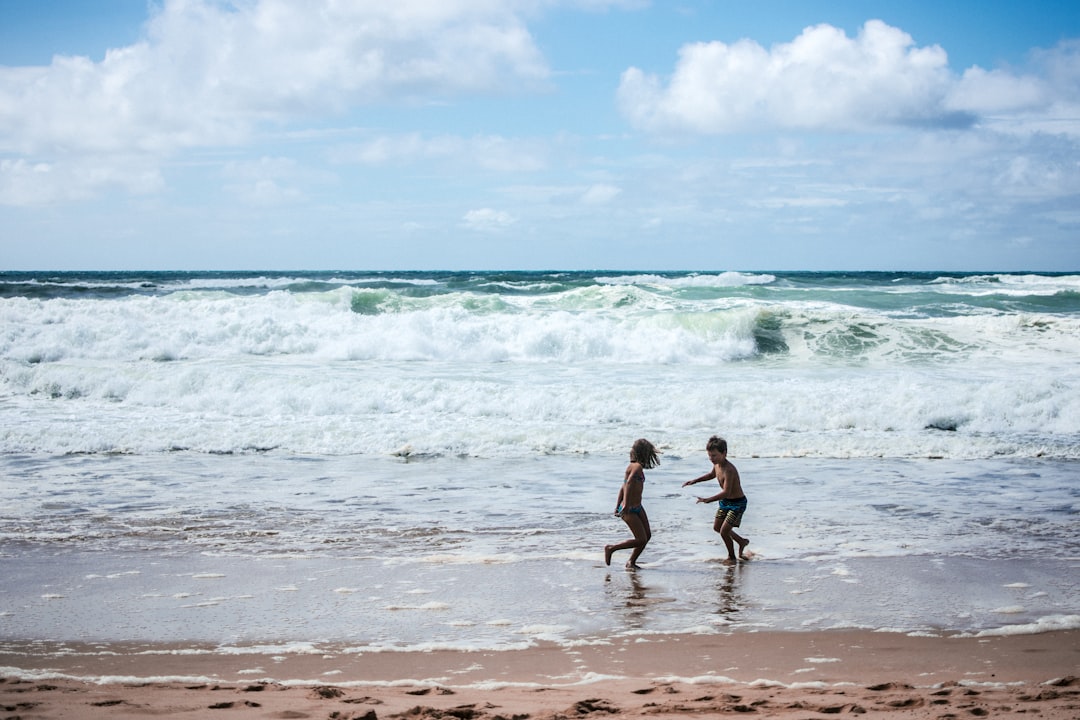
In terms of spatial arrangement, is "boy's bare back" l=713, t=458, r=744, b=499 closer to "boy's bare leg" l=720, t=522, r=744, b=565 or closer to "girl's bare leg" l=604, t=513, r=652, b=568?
"boy's bare leg" l=720, t=522, r=744, b=565

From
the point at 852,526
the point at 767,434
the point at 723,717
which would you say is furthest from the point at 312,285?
the point at 723,717

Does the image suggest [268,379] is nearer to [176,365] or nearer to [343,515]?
[176,365]

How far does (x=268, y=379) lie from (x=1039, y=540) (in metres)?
12.4

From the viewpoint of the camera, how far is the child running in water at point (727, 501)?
683 centimetres

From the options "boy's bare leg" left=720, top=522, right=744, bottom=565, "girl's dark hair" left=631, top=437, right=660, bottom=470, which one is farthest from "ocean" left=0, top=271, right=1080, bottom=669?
"girl's dark hair" left=631, top=437, right=660, bottom=470

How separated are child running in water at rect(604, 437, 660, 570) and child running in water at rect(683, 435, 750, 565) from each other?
1.27ft

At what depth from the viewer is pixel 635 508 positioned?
22.5ft

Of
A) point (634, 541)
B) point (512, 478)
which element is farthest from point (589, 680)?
point (512, 478)

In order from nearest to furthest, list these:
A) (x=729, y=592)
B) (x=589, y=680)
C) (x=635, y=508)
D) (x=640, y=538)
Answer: (x=589, y=680) → (x=729, y=592) → (x=640, y=538) → (x=635, y=508)

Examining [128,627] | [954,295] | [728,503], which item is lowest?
[128,627]

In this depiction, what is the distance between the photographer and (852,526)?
783 cm

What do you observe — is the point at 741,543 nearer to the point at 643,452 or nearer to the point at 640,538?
the point at 640,538

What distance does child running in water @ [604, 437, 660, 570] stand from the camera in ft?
21.9

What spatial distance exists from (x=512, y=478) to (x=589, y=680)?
5605mm
